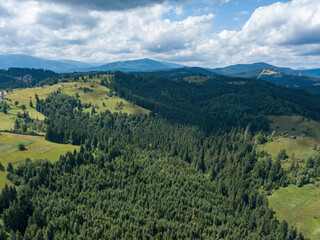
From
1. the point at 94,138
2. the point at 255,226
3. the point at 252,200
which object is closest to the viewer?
the point at 255,226

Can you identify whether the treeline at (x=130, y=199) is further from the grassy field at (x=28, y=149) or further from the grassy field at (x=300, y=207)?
the grassy field at (x=28, y=149)

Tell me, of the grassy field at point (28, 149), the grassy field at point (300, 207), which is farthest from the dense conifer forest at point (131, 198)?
the grassy field at point (28, 149)

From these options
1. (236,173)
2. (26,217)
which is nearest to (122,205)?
(26,217)

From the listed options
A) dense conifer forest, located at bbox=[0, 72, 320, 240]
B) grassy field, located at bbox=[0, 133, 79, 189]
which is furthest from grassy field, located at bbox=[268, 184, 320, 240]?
grassy field, located at bbox=[0, 133, 79, 189]

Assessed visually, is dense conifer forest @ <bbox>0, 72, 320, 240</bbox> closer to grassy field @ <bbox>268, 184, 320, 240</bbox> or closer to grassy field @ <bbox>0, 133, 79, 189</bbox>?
grassy field @ <bbox>268, 184, 320, 240</bbox>

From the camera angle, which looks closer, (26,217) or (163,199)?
(26,217)

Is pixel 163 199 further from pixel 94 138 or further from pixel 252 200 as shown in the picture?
pixel 94 138
